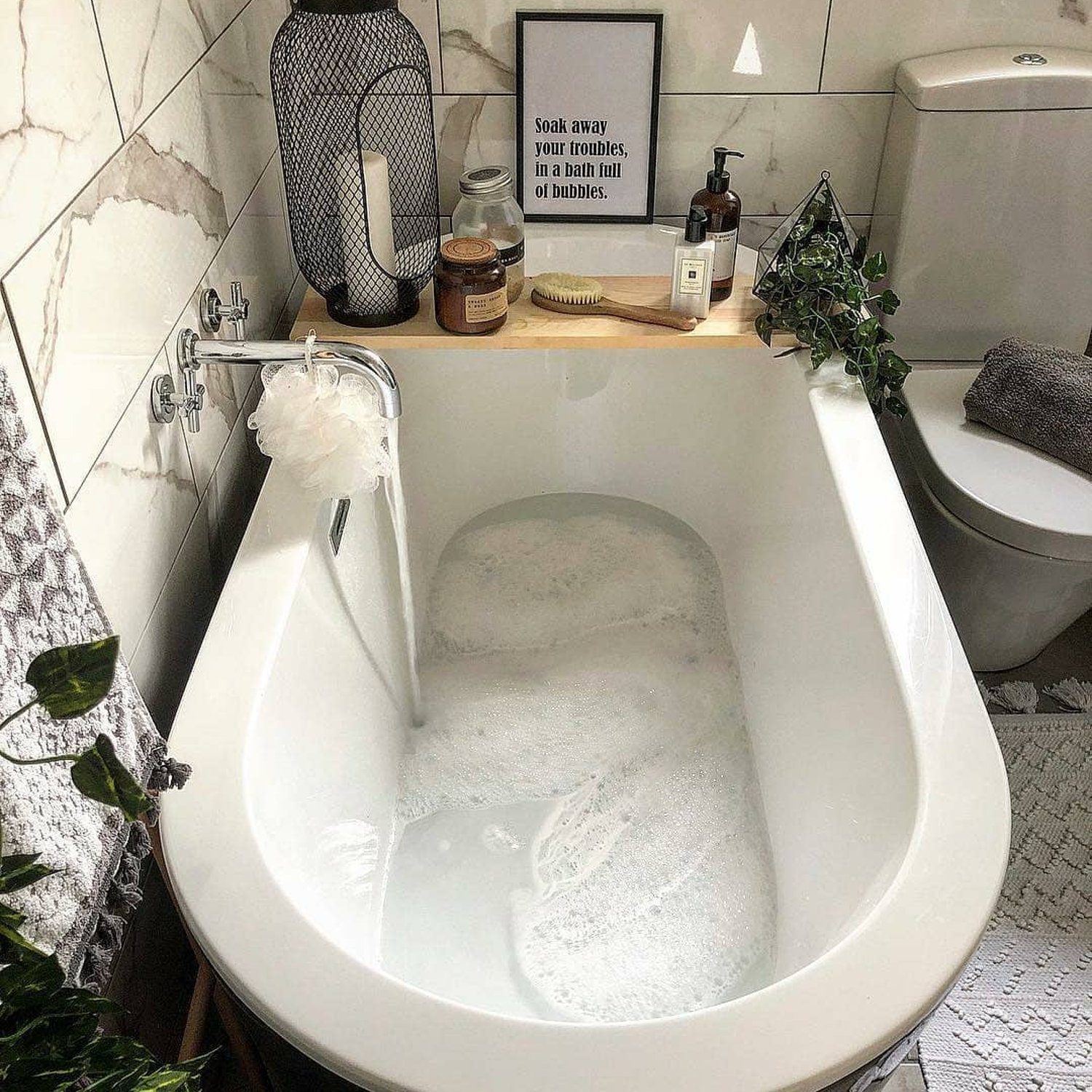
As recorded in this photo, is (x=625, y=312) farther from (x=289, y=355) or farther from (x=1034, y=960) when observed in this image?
(x=1034, y=960)

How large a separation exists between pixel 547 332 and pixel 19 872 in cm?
122

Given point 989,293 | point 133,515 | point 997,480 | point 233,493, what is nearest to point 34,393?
point 133,515

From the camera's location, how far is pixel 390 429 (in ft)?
4.60

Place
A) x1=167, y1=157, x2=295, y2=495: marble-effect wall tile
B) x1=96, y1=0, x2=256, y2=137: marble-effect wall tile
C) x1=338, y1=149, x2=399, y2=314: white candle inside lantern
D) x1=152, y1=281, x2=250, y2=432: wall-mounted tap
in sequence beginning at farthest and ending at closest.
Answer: x1=338, y1=149, x2=399, y2=314: white candle inside lantern
x1=167, y1=157, x2=295, y2=495: marble-effect wall tile
x1=152, y1=281, x2=250, y2=432: wall-mounted tap
x1=96, y1=0, x2=256, y2=137: marble-effect wall tile

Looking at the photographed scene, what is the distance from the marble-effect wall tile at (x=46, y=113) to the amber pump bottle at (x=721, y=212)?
898 millimetres

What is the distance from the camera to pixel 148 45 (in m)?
1.19

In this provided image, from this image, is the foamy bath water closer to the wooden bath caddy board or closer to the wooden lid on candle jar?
the wooden bath caddy board

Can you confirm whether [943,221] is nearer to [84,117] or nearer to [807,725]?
[807,725]

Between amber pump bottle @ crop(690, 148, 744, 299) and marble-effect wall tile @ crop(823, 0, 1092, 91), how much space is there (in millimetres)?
354

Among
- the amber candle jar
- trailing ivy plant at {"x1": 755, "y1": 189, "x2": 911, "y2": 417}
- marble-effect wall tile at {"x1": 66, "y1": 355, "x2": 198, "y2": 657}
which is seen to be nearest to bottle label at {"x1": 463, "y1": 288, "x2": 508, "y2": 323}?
the amber candle jar

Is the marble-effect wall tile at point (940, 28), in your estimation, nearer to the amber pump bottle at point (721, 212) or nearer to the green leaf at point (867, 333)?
the amber pump bottle at point (721, 212)

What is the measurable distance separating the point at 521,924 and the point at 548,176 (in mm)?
1285

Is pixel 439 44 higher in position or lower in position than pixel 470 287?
higher

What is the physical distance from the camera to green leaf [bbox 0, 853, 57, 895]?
570 millimetres
